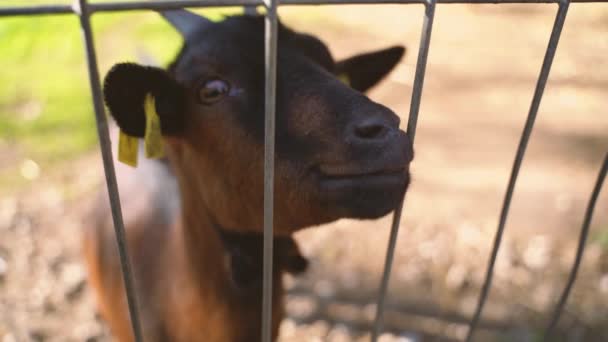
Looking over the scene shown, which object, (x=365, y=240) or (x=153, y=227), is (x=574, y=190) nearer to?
(x=365, y=240)

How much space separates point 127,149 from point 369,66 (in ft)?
3.96

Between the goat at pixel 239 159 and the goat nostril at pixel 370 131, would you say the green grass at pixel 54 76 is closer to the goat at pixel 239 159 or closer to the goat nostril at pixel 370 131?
the goat at pixel 239 159

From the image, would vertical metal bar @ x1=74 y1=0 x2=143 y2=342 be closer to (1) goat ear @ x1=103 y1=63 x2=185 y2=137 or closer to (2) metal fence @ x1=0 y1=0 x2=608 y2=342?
(2) metal fence @ x1=0 y1=0 x2=608 y2=342

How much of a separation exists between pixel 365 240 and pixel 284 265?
241 centimetres

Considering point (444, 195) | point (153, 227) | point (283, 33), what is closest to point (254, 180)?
point (283, 33)

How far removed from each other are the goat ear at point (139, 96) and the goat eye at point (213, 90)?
9 cm

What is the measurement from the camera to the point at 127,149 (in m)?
1.91

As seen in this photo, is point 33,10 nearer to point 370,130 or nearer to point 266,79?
point 266,79

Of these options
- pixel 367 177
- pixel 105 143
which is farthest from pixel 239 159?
pixel 105 143

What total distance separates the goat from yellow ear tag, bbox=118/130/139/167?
1.1 inches

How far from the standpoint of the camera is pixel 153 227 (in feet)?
10.2

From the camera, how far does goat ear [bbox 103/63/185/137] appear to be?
1784mm

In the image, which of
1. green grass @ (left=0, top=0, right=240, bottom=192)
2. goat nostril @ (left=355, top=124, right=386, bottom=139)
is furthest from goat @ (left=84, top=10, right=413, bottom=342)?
green grass @ (left=0, top=0, right=240, bottom=192)

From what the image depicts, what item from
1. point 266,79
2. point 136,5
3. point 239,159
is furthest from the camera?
point 239,159
